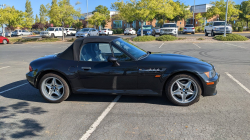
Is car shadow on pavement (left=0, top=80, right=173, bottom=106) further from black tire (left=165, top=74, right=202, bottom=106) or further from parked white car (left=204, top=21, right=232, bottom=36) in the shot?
parked white car (left=204, top=21, right=232, bottom=36)

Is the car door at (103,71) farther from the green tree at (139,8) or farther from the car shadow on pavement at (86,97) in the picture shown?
the green tree at (139,8)

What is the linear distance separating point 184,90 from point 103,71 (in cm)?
176

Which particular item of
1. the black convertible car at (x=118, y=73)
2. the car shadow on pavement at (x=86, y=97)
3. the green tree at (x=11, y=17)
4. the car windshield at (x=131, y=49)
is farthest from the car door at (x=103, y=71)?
the green tree at (x=11, y=17)

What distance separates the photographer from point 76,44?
5.20 m

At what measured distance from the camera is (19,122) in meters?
4.22

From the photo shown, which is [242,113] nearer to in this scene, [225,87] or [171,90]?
[171,90]

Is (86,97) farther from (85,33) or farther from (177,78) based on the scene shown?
(85,33)

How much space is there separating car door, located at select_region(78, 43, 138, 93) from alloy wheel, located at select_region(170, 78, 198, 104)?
0.85m

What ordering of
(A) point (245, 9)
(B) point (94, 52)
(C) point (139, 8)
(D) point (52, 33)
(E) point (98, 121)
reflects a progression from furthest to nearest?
(A) point (245, 9) → (D) point (52, 33) → (C) point (139, 8) → (B) point (94, 52) → (E) point (98, 121)

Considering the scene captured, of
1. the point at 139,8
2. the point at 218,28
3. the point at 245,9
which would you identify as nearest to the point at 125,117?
the point at 139,8

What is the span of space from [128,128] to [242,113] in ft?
7.42

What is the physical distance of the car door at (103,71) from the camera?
190 inches

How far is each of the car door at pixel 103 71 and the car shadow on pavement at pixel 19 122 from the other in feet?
3.81

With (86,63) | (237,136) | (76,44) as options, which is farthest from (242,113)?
(76,44)
